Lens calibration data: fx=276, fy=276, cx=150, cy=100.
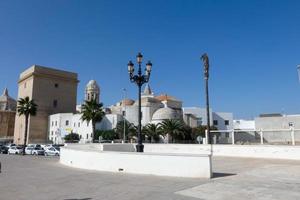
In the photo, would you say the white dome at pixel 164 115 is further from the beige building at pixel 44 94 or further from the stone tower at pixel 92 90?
the beige building at pixel 44 94

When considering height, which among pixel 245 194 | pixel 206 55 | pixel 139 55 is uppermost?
pixel 206 55

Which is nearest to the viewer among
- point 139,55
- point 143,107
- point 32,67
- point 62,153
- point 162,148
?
point 139,55

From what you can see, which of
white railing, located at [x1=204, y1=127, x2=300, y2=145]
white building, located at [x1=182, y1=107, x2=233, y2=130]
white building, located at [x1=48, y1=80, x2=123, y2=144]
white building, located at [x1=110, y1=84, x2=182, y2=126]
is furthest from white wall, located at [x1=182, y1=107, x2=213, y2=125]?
white railing, located at [x1=204, y1=127, x2=300, y2=145]

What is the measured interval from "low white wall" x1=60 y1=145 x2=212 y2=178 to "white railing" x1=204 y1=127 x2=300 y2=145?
37.3 ft

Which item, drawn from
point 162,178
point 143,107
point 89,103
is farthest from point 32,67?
point 162,178

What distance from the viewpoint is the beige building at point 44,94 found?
291 ft

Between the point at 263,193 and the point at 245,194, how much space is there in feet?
1.93

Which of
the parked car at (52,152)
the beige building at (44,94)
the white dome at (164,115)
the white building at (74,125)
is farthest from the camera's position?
the beige building at (44,94)

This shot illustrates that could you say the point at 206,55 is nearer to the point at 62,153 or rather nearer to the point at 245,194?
the point at 62,153

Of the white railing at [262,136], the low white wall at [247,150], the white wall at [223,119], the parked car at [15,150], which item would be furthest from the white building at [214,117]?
the white railing at [262,136]

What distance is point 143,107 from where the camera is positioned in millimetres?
80625

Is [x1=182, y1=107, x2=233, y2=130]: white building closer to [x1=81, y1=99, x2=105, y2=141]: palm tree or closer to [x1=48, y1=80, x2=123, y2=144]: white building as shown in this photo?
[x1=48, y1=80, x2=123, y2=144]: white building

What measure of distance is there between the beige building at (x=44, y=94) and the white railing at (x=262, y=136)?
7632 centimetres

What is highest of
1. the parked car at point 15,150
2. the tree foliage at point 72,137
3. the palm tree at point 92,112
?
the palm tree at point 92,112
